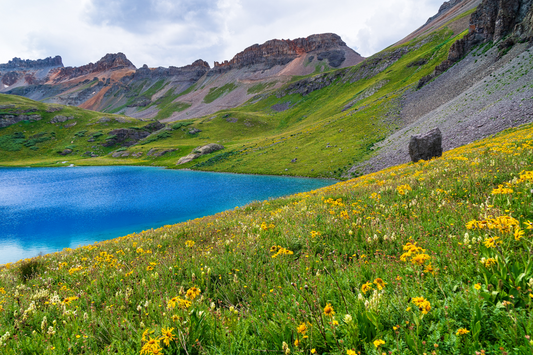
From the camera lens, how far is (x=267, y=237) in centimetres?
718

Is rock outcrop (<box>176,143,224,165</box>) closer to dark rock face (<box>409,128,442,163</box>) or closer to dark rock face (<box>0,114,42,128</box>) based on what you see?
dark rock face (<box>409,128,442,163</box>)

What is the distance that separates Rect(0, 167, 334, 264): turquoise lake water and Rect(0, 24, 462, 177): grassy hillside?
13817 millimetres

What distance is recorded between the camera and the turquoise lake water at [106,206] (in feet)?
86.2

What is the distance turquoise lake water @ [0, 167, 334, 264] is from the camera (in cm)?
2627

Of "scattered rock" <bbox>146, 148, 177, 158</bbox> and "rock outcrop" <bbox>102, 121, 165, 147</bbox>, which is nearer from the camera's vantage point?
"scattered rock" <bbox>146, 148, 177, 158</bbox>

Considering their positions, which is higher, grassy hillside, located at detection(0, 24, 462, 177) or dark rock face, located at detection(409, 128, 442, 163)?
grassy hillside, located at detection(0, 24, 462, 177)

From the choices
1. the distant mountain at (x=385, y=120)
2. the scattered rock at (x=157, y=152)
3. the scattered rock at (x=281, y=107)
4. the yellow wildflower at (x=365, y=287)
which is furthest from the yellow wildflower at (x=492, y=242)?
the scattered rock at (x=281, y=107)

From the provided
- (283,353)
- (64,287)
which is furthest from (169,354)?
(64,287)

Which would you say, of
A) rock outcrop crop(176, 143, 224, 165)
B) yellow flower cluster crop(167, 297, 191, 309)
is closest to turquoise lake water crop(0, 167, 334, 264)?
yellow flower cluster crop(167, 297, 191, 309)

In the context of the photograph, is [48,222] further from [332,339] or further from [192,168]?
[192,168]

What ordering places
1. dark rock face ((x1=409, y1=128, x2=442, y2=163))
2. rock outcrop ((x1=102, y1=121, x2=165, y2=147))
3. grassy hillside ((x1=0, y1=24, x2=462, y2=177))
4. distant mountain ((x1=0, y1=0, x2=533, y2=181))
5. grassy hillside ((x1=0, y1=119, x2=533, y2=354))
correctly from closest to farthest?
1. grassy hillside ((x1=0, y1=119, x2=533, y2=354))
2. dark rock face ((x1=409, y1=128, x2=442, y2=163))
3. distant mountain ((x1=0, y1=0, x2=533, y2=181))
4. grassy hillside ((x1=0, y1=24, x2=462, y2=177))
5. rock outcrop ((x1=102, y1=121, x2=165, y2=147))

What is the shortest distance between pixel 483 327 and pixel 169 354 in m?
3.46

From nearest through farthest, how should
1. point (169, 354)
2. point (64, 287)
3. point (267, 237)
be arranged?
point (169, 354)
point (64, 287)
point (267, 237)

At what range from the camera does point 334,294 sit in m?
3.69
